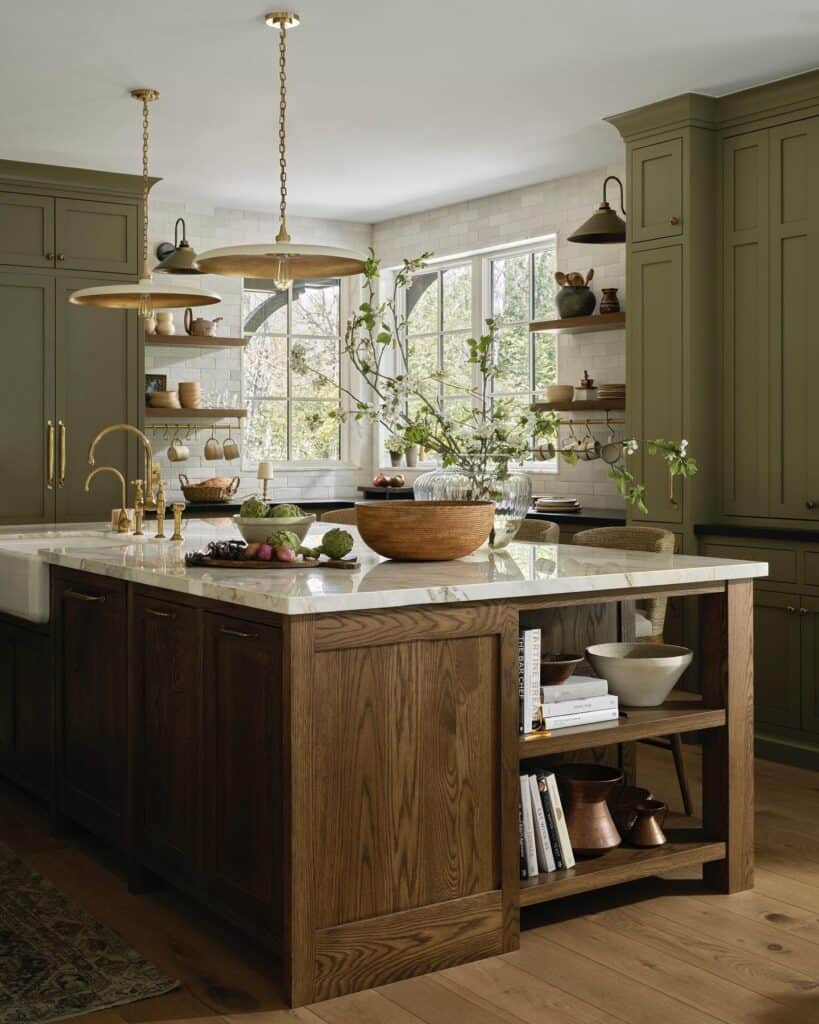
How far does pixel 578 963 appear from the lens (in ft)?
9.93

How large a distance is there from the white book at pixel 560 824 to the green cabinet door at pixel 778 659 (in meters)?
2.25

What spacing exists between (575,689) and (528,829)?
379 millimetres

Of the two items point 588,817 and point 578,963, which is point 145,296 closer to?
point 588,817

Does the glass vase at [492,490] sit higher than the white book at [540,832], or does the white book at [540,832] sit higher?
the glass vase at [492,490]

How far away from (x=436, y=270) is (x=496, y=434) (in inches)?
192

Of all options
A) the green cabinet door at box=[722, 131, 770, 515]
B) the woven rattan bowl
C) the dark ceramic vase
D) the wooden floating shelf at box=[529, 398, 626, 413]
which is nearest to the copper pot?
the woven rattan bowl

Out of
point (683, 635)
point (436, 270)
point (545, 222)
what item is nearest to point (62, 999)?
point (683, 635)

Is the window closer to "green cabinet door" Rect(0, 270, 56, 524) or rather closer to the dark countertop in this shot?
"green cabinet door" Rect(0, 270, 56, 524)

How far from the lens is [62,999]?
9.25 feet

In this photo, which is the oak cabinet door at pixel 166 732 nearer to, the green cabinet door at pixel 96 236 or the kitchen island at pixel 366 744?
the kitchen island at pixel 366 744

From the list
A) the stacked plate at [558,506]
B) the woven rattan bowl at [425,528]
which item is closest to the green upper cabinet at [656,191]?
the stacked plate at [558,506]

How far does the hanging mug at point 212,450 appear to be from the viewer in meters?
7.96

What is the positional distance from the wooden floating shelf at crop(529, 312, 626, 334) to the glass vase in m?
2.87

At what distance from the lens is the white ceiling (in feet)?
15.0
